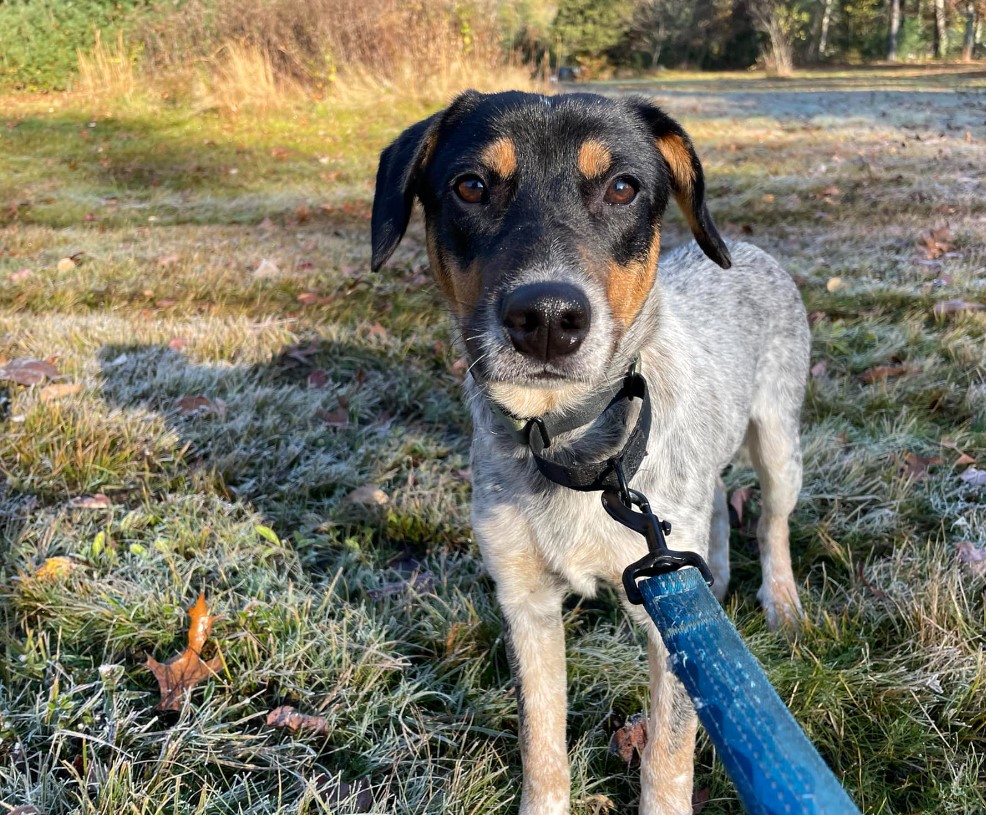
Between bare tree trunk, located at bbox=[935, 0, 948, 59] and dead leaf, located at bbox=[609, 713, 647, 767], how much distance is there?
5357 cm

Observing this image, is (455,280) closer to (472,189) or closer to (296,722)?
(472,189)

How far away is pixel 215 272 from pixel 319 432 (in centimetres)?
358

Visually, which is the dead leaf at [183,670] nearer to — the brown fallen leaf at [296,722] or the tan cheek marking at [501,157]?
the brown fallen leaf at [296,722]

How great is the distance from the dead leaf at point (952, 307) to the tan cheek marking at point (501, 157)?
4.45m

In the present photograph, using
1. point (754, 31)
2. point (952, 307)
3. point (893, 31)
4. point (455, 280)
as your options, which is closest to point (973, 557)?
point (455, 280)

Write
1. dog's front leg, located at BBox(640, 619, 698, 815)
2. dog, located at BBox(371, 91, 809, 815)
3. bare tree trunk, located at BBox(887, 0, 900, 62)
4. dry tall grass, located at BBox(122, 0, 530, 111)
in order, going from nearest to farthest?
dog, located at BBox(371, 91, 809, 815), dog's front leg, located at BBox(640, 619, 698, 815), dry tall grass, located at BBox(122, 0, 530, 111), bare tree trunk, located at BBox(887, 0, 900, 62)

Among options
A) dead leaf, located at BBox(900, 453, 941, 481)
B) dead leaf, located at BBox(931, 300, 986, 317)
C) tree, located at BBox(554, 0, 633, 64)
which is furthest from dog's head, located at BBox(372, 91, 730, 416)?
tree, located at BBox(554, 0, 633, 64)

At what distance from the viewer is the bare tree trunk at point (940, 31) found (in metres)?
42.7

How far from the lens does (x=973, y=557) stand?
285 cm

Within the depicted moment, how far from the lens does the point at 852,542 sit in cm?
325

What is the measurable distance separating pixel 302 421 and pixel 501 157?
2.37 metres

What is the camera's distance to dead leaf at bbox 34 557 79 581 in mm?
2746

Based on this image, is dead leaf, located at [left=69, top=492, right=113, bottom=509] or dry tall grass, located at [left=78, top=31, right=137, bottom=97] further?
dry tall grass, located at [left=78, top=31, right=137, bottom=97]

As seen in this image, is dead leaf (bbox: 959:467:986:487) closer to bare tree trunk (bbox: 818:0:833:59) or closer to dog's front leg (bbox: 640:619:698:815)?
dog's front leg (bbox: 640:619:698:815)
